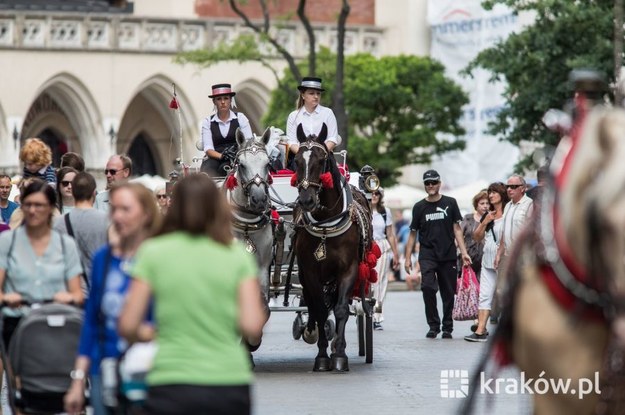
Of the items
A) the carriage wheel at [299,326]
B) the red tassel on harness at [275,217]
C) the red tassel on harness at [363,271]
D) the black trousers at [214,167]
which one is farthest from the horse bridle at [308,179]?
the carriage wheel at [299,326]

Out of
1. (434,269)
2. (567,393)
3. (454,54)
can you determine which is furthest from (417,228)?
(454,54)

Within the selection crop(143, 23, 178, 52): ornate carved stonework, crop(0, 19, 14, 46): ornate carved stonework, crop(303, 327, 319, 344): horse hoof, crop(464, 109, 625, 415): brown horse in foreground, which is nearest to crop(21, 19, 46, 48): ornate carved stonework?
crop(0, 19, 14, 46): ornate carved stonework

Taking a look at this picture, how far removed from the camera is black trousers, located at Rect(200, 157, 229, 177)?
1823cm

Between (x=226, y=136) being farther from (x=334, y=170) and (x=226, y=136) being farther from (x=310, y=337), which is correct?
(x=310, y=337)

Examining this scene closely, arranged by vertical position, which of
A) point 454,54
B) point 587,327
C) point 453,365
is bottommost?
point 453,365

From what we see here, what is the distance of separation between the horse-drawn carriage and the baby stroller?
6.99 m

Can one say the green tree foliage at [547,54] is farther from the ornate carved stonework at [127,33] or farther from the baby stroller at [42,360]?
the baby stroller at [42,360]

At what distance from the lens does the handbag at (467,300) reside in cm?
2209

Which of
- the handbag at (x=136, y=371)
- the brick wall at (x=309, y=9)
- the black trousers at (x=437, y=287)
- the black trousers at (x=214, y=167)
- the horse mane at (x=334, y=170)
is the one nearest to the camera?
the handbag at (x=136, y=371)

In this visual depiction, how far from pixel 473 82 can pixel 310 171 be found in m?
46.1

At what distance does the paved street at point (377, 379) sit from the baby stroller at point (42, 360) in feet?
8.80

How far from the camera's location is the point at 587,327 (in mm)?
7688

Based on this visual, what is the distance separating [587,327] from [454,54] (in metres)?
56.8

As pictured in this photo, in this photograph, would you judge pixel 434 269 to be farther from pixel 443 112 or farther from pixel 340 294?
pixel 443 112
